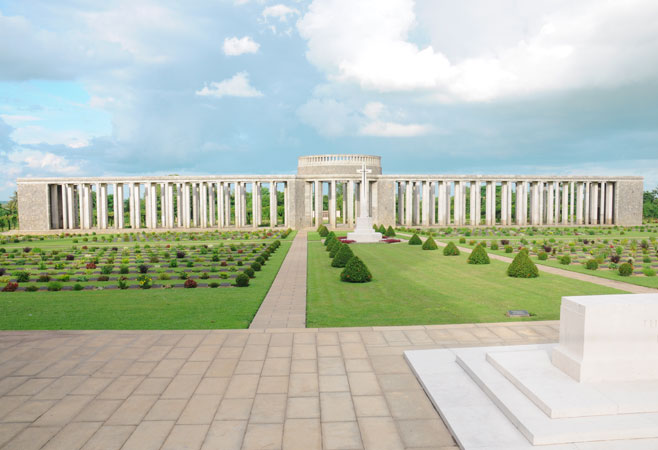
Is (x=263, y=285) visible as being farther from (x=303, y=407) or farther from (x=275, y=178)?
(x=275, y=178)

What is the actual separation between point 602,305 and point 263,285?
13.9 m

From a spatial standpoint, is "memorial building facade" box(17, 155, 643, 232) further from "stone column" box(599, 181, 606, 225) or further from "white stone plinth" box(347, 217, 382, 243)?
"white stone plinth" box(347, 217, 382, 243)

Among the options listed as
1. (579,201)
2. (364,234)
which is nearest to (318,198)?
(364,234)

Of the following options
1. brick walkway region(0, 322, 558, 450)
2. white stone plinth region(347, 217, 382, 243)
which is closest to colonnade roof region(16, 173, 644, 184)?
white stone plinth region(347, 217, 382, 243)

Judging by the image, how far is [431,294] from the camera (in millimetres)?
16109

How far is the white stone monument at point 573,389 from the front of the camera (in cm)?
575

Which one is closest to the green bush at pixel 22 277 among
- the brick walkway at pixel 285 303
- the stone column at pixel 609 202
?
the brick walkway at pixel 285 303

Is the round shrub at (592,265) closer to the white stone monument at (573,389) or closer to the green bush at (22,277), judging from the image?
the white stone monument at (573,389)

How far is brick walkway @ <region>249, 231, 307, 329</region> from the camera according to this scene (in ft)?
39.6

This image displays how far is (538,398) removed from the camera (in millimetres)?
6398

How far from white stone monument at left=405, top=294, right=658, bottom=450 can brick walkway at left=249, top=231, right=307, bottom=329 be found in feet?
17.0

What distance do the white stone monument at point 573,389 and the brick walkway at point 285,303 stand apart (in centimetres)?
518

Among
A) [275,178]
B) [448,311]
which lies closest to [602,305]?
[448,311]

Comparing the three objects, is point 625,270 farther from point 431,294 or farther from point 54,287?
point 54,287
